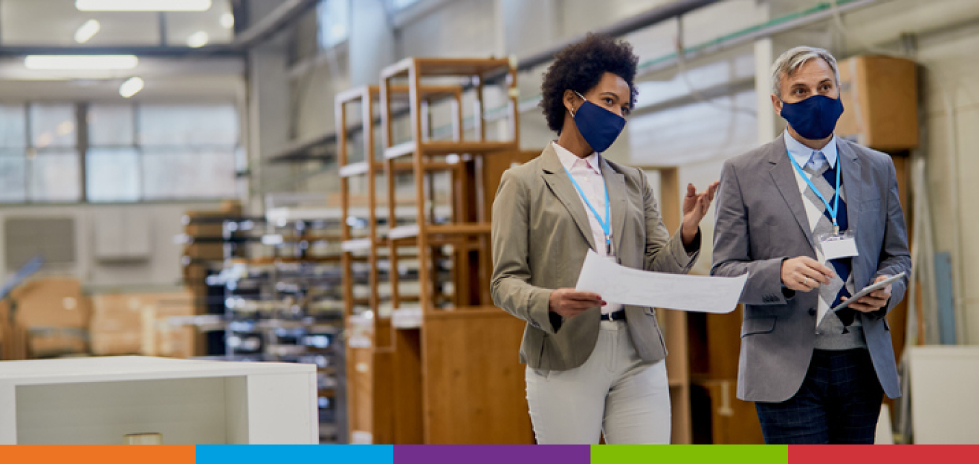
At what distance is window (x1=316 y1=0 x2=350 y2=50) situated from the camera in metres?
12.6

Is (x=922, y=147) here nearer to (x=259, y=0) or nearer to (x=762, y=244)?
(x=762, y=244)

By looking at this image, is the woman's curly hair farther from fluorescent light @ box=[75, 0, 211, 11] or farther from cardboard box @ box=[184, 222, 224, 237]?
cardboard box @ box=[184, 222, 224, 237]

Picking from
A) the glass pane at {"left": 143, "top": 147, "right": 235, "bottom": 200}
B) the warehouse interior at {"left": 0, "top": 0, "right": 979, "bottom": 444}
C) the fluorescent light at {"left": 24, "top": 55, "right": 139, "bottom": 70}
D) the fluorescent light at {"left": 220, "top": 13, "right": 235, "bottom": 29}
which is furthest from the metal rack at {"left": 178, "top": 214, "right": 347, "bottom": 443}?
the glass pane at {"left": 143, "top": 147, "right": 235, "bottom": 200}

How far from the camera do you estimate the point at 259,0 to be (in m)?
15.9

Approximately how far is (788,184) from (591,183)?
401 millimetres

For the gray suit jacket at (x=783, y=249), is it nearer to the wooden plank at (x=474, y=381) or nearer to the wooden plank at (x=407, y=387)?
the wooden plank at (x=474, y=381)

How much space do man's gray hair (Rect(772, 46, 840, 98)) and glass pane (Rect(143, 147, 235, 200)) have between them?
16667 mm

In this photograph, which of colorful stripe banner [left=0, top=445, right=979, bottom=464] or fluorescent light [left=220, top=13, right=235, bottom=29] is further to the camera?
fluorescent light [left=220, top=13, right=235, bottom=29]

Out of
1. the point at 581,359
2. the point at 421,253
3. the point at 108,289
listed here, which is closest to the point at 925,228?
the point at 421,253

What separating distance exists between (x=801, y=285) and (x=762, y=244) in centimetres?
21

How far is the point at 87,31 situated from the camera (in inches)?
624

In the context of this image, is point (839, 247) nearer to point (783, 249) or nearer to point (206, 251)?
point (783, 249)

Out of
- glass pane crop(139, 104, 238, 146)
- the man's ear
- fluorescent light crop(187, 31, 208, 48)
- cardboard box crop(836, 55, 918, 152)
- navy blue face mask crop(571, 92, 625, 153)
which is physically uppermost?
fluorescent light crop(187, 31, 208, 48)

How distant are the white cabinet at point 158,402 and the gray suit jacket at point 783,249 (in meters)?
0.90
